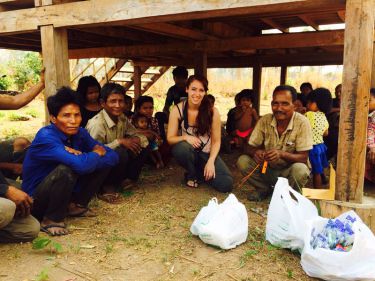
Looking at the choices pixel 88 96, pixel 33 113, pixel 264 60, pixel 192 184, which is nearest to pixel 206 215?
pixel 192 184

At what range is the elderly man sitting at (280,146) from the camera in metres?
3.91

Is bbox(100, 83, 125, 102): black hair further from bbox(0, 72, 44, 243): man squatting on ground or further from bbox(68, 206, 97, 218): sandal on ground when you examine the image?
bbox(0, 72, 44, 243): man squatting on ground

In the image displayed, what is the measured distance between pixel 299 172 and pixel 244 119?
2.97m

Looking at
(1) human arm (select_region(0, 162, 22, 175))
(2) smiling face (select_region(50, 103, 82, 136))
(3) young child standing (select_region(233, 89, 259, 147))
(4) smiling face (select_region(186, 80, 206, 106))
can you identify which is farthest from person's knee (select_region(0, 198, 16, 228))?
(3) young child standing (select_region(233, 89, 259, 147))

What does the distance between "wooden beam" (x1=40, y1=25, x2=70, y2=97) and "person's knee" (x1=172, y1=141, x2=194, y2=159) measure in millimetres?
1537

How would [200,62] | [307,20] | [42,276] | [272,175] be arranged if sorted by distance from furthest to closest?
[200,62] → [307,20] → [272,175] → [42,276]

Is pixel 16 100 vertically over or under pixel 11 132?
over

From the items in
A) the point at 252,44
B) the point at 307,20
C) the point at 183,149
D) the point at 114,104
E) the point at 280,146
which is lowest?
the point at 183,149

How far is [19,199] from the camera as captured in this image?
115 inches

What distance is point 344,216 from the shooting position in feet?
8.70

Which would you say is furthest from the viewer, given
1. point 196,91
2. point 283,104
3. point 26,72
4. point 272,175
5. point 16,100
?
point 26,72

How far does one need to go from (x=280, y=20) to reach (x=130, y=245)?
507cm

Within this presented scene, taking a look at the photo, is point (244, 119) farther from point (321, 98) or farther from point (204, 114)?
point (204, 114)

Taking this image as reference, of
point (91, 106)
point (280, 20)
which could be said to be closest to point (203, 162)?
point (91, 106)
